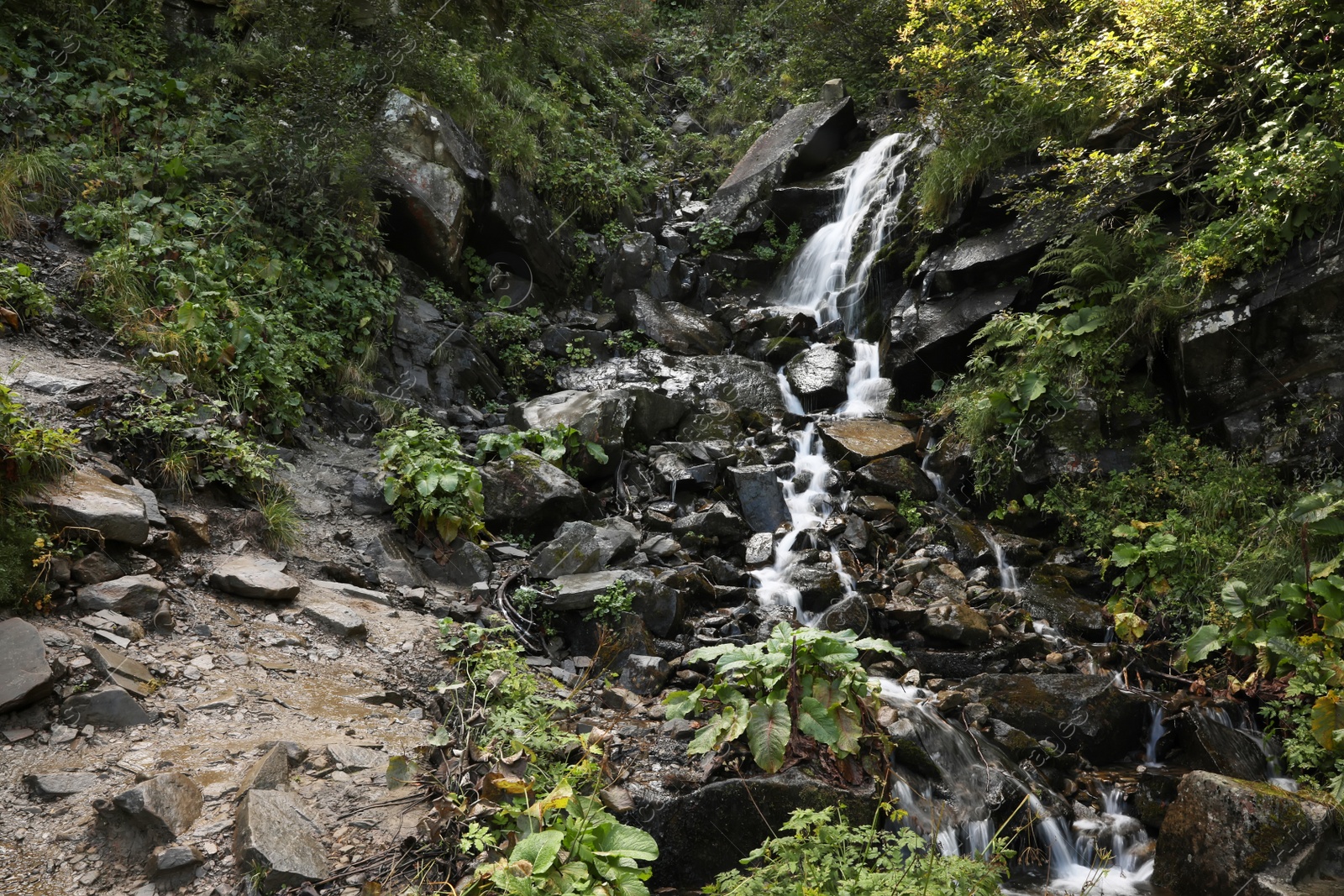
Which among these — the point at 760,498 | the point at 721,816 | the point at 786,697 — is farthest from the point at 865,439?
the point at 721,816

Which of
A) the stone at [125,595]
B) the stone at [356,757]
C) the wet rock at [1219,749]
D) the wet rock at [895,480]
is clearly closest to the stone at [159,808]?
the stone at [356,757]

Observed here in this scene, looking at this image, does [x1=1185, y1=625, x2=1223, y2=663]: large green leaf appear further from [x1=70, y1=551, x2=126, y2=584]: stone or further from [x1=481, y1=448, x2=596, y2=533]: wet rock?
[x1=70, y1=551, x2=126, y2=584]: stone

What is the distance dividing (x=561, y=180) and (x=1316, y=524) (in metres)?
10.4

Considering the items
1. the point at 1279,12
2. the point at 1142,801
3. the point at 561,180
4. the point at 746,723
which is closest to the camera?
the point at 746,723

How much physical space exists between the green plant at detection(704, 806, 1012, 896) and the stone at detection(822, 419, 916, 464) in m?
5.62

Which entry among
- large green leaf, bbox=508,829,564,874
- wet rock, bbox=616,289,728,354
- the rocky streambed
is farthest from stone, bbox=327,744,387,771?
wet rock, bbox=616,289,728,354

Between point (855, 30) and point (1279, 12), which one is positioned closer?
point (1279, 12)

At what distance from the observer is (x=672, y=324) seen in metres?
11.6

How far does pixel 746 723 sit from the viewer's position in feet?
13.6

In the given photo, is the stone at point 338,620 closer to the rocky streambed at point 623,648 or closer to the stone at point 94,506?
the rocky streambed at point 623,648

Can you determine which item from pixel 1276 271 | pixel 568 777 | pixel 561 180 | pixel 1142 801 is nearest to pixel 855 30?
pixel 561 180

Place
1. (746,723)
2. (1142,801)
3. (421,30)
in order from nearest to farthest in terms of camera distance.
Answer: (746,723)
(1142,801)
(421,30)

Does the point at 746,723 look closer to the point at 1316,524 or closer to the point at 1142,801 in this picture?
the point at 1142,801

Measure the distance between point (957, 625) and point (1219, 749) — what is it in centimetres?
188
